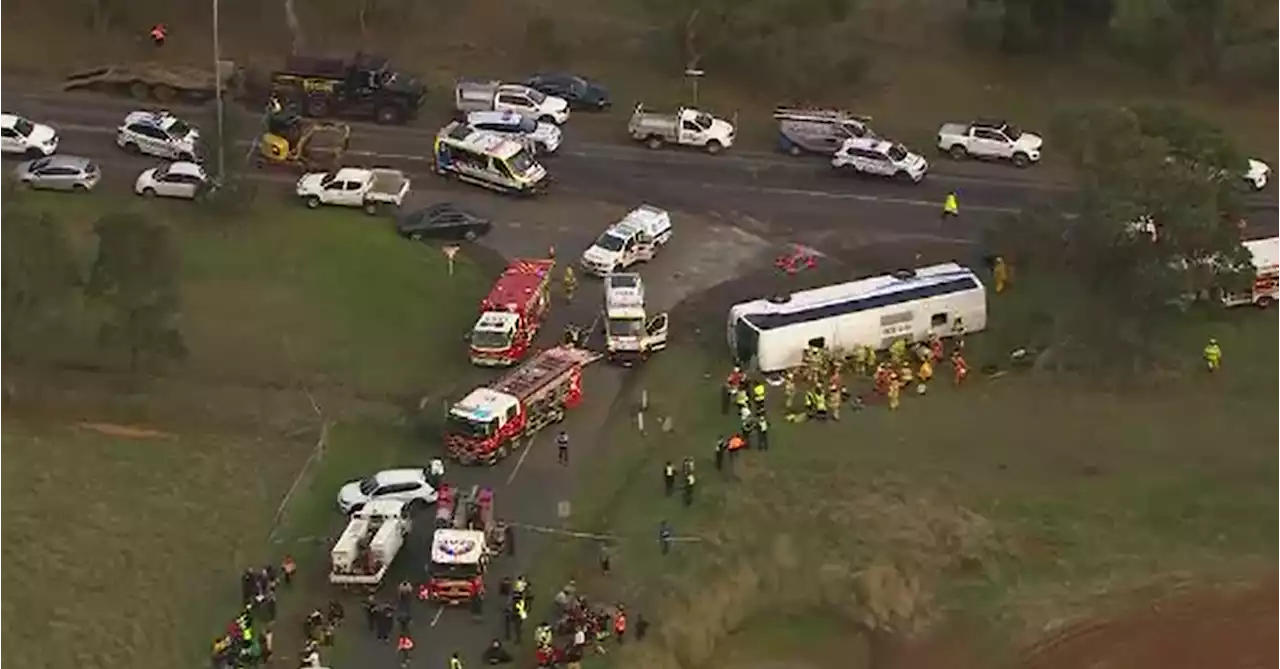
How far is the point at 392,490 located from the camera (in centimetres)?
4319

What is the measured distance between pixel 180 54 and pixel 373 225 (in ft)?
49.4

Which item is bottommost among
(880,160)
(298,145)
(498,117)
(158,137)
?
(158,137)

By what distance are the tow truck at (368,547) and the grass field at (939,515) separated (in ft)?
10.6

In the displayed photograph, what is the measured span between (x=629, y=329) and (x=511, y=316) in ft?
9.68

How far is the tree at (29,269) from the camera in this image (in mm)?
45438

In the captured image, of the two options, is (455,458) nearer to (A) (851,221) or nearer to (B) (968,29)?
(A) (851,221)

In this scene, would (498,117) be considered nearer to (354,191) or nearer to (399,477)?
(354,191)

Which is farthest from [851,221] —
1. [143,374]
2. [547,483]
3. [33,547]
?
[33,547]

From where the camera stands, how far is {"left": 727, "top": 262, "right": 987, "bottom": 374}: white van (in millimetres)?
48531

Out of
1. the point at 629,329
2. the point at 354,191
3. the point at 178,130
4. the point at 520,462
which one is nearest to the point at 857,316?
the point at 629,329

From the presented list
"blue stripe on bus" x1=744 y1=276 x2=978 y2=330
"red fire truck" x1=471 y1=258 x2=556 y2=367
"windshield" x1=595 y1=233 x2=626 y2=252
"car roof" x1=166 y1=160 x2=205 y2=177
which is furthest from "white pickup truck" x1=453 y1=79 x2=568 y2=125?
"blue stripe on bus" x1=744 y1=276 x2=978 y2=330

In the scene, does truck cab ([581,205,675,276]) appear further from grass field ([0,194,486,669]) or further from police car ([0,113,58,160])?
police car ([0,113,58,160])

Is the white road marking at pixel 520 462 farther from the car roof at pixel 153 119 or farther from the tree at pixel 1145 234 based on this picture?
the car roof at pixel 153 119

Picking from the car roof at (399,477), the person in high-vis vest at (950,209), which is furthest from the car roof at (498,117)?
the car roof at (399,477)
